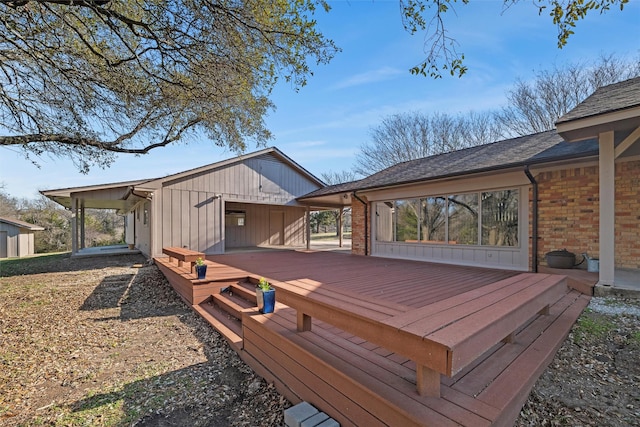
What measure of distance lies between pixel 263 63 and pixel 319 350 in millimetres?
4418

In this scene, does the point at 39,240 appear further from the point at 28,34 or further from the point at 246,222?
the point at 28,34

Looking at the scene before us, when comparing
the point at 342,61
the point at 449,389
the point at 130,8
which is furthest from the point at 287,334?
the point at 130,8

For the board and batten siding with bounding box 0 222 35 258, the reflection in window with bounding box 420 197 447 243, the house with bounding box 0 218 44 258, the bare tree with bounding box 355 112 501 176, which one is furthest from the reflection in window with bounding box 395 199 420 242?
the board and batten siding with bounding box 0 222 35 258

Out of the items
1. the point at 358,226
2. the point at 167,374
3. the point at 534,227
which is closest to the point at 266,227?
the point at 358,226

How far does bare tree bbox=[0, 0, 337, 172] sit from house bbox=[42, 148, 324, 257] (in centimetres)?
358

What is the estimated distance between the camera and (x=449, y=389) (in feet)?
6.39

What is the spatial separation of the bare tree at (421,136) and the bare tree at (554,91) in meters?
1.44

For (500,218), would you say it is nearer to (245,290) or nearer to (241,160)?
(245,290)

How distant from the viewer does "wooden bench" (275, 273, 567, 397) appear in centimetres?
159

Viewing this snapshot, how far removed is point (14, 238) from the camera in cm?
1912

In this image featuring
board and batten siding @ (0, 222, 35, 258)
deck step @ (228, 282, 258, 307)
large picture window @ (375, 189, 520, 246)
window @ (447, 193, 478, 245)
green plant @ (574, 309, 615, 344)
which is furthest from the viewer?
board and batten siding @ (0, 222, 35, 258)

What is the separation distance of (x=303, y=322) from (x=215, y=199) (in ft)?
32.6

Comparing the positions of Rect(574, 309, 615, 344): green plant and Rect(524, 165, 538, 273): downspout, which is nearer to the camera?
Rect(574, 309, 615, 344): green plant

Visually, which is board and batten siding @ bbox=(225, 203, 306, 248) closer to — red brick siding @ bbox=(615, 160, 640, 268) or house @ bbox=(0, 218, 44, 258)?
A: red brick siding @ bbox=(615, 160, 640, 268)
